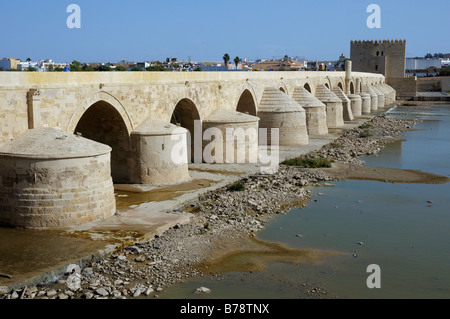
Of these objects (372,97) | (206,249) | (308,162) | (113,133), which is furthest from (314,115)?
(372,97)

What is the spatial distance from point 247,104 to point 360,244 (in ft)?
43.5

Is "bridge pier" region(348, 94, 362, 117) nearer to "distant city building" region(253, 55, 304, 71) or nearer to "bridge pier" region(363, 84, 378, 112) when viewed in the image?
"bridge pier" region(363, 84, 378, 112)

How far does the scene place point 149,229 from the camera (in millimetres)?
10375

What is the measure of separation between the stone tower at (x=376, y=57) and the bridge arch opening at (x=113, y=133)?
→ 46.4m

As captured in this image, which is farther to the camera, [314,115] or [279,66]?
[279,66]

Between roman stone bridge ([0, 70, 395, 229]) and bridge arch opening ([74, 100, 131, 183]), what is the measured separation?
28 mm

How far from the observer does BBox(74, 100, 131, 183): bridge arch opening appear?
14.2 m

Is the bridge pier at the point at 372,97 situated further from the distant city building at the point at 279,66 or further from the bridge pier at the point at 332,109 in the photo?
the bridge pier at the point at 332,109

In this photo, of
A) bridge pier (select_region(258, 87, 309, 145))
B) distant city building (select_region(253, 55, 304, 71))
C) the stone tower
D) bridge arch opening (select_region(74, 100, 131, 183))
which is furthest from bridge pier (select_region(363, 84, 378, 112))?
bridge arch opening (select_region(74, 100, 131, 183))

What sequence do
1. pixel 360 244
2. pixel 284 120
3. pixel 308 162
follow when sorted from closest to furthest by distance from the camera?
pixel 360 244 → pixel 308 162 → pixel 284 120

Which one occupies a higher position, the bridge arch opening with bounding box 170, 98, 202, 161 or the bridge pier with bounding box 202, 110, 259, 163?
the bridge arch opening with bounding box 170, 98, 202, 161

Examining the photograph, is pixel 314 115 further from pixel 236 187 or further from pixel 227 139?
pixel 236 187

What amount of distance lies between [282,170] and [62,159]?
8418 millimetres

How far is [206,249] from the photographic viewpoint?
9781mm
